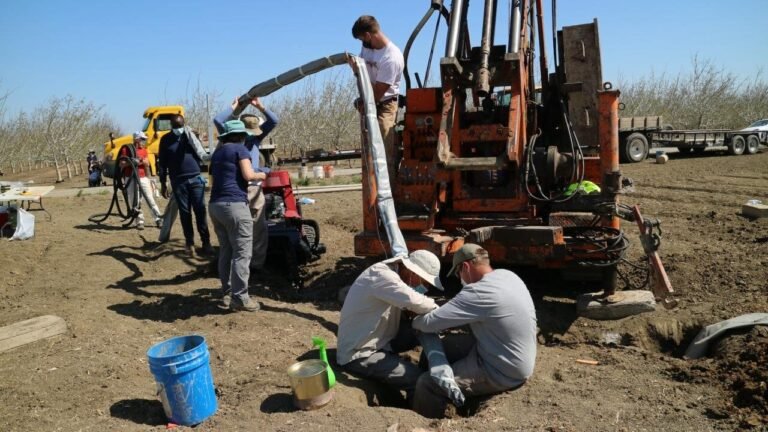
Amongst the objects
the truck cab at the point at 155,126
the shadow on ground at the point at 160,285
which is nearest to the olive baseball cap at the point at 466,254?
the shadow on ground at the point at 160,285

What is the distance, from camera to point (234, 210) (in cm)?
516

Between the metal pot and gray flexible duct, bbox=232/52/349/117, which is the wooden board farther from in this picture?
gray flexible duct, bbox=232/52/349/117

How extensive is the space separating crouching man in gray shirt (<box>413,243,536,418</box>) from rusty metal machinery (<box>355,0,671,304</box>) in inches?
50.8

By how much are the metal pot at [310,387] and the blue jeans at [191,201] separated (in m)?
4.26

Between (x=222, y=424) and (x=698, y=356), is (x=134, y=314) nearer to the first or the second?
(x=222, y=424)

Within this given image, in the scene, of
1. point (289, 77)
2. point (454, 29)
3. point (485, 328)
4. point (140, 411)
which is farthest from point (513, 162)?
point (140, 411)

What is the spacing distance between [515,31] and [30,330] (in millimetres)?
5217

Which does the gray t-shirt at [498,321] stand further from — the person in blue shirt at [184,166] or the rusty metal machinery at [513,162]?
the person in blue shirt at [184,166]

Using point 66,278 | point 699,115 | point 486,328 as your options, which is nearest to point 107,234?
point 66,278

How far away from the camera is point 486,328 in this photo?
3648 millimetres

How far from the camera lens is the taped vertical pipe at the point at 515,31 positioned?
5.35 metres

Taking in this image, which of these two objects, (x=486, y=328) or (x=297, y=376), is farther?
(x=486, y=328)

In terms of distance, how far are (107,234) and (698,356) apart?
844 centimetres

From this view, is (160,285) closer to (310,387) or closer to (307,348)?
(307,348)
